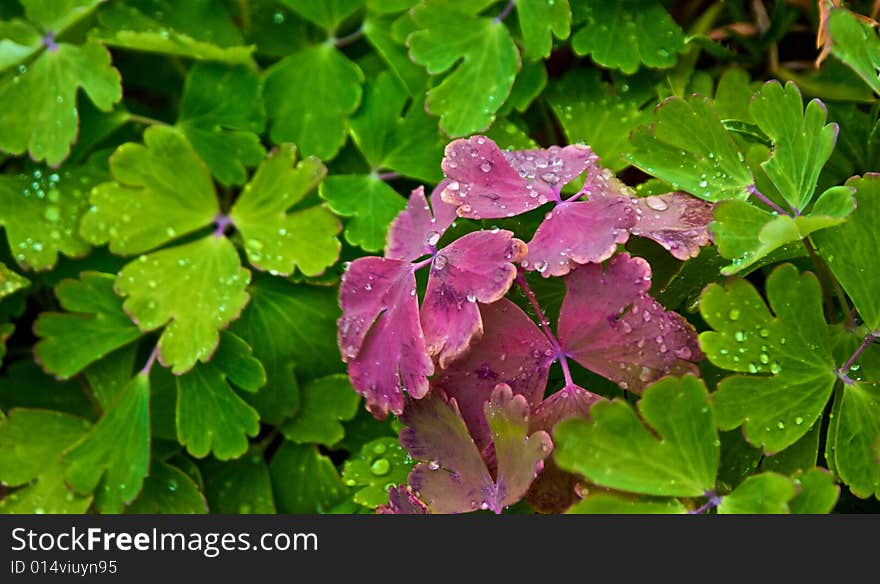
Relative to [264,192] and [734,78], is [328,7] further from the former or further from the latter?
[734,78]

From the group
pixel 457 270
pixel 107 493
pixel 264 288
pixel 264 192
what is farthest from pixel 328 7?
pixel 107 493

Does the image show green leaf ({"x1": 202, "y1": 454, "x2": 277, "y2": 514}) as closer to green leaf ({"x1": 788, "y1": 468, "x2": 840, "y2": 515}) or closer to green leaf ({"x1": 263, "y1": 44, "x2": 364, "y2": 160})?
green leaf ({"x1": 263, "y1": 44, "x2": 364, "y2": 160})

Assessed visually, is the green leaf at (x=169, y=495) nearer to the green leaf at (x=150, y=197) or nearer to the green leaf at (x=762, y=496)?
the green leaf at (x=150, y=197)

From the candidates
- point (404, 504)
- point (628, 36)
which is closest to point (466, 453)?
point (404, 504)

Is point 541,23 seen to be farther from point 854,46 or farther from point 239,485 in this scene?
point 239,485

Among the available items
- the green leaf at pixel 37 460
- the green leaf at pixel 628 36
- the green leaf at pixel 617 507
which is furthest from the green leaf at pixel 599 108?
the green leaf at pixel 37 460
